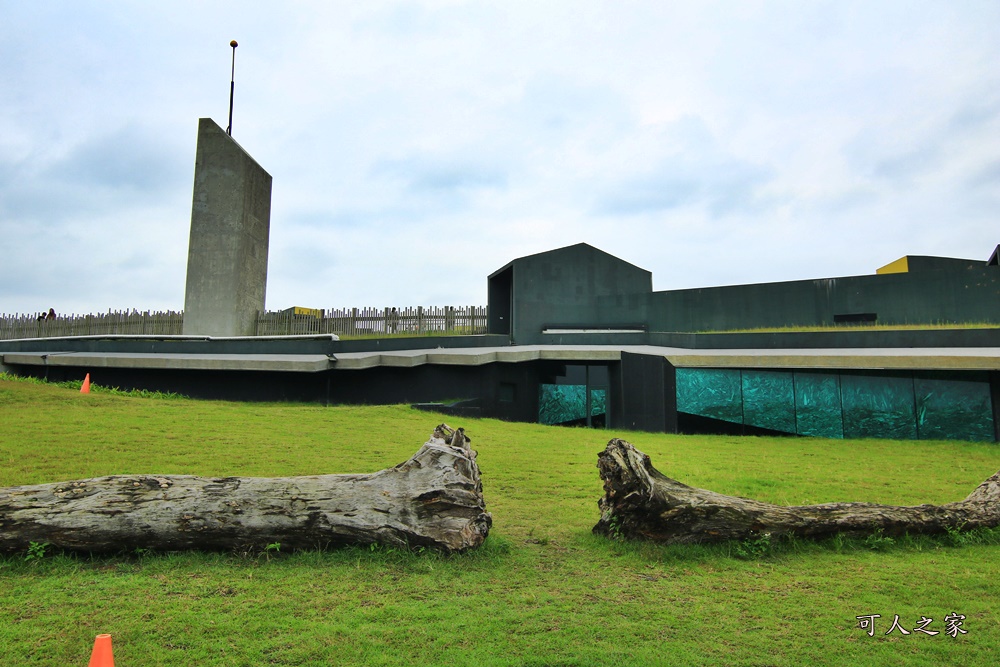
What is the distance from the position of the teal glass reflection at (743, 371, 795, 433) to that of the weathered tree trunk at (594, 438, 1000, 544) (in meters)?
9.41

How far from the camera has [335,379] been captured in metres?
15.5

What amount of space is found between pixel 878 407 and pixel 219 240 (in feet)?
67.0

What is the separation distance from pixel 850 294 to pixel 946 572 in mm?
15869

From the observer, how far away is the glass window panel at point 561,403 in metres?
17.5

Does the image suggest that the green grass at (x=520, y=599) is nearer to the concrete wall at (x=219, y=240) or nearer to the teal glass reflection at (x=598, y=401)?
the teal glass reflection at (x=598, y=401)

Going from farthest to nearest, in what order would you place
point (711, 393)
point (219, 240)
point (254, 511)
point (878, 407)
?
1. point (219, 240)
2. point (711, 393)
3. point (878, 407)
4. point (254, 511)

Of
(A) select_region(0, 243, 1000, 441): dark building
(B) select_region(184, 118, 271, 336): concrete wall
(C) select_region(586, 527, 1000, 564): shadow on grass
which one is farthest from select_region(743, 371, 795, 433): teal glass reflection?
(B) select_region(184, 118, 271, 336): concrete wall

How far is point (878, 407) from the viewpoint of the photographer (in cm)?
1359

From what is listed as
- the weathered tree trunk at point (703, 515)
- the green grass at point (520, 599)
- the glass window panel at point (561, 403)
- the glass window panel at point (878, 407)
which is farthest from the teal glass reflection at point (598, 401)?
the weathered tree trunk at point (703, 515)

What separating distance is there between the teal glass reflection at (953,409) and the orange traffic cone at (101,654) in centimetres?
1558

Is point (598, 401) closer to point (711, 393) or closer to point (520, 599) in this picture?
point (711, 393)

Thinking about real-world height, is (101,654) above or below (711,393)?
below

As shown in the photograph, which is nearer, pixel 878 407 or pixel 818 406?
pixel 878 407

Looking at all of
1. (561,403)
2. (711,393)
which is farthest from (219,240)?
(711,393)
